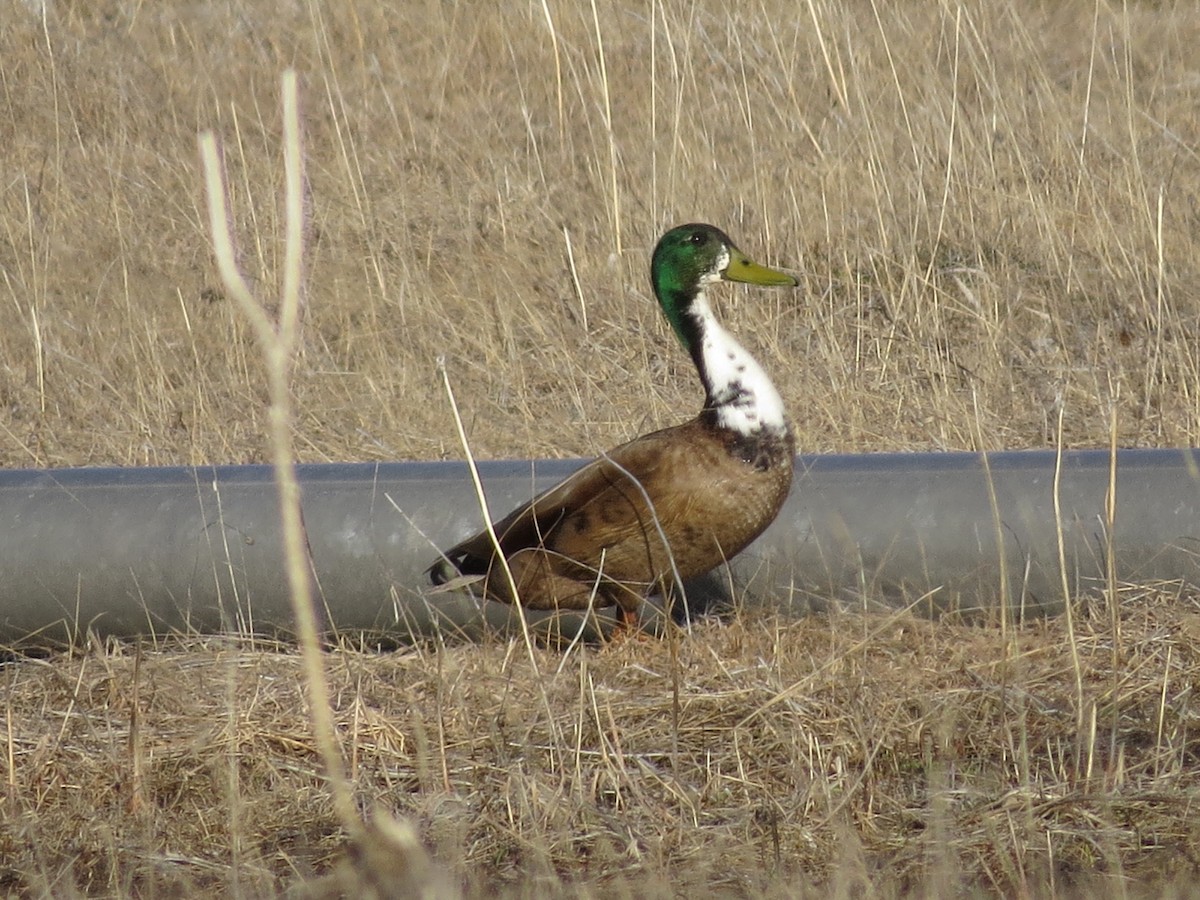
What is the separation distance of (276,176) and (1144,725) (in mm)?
5128

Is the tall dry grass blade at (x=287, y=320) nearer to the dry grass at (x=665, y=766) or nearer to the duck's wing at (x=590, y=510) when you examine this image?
the dry grass at (x=665, y=766)

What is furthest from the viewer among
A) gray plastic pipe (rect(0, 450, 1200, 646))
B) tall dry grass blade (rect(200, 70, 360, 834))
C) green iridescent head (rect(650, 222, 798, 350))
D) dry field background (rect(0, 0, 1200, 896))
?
green iridescent head (rect(650, 222, 798, 350))

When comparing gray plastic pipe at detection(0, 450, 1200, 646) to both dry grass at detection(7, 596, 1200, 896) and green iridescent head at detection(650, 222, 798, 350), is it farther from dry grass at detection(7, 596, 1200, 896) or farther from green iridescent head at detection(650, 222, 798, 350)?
green iridescent head at detection(650, 222, 798, 350)

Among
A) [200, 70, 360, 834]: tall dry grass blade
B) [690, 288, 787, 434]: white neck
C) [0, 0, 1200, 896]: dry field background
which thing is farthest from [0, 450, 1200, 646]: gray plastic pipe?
[200, 70, 360, 834]: tall dry grass blade

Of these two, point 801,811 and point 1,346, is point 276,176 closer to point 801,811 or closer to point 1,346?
point 1,346

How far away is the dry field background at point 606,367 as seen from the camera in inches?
95.0

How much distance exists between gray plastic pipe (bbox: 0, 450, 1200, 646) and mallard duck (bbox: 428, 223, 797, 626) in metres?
0.15

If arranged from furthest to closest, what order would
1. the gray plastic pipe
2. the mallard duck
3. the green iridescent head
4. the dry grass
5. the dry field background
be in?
the green iridescent head
the gray plastic pipe
the mallard duck
the dry field background
the dry grass

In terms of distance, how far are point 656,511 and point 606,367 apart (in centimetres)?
230

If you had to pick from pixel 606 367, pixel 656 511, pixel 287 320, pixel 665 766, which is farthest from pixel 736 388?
pixel 287 320

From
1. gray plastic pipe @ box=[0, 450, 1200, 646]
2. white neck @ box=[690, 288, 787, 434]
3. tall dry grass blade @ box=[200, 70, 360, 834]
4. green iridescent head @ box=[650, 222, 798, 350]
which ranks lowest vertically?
gray plastic pipe @ box=[0, 450, 1200, 646]

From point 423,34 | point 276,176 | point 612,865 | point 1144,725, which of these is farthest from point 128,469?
point 423,34

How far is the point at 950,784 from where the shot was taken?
8.21 feet

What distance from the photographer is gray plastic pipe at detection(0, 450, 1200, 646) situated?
3250 mm
